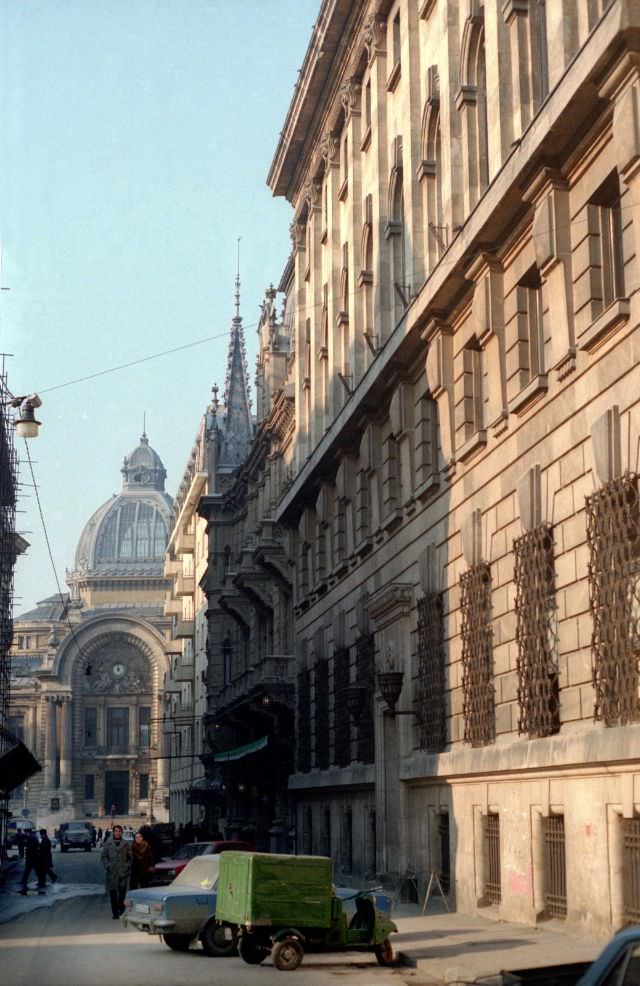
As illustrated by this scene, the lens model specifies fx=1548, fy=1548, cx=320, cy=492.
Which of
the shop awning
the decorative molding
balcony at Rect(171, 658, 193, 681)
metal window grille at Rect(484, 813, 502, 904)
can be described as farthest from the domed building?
metal window grille at Rect(484, 813, 502, 904)

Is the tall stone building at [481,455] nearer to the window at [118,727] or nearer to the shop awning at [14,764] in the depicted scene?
the shop awning at [14,764]

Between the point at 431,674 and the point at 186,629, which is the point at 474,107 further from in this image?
the point at 186,629

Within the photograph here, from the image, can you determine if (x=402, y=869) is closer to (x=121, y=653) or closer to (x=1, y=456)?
(x=1, y=456)

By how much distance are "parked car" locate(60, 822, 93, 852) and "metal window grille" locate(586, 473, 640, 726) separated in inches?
2730

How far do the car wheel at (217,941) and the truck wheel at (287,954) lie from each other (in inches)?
92.4

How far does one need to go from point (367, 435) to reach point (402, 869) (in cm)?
962

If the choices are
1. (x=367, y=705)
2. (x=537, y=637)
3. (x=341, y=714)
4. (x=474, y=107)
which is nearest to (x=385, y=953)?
(x=537, y=637)

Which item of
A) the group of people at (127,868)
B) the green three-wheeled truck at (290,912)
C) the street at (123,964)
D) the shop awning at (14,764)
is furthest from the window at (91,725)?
the green three-wheeled truck at (290,912)

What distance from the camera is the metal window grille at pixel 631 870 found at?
17719 millimetres

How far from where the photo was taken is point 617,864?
18.2 m

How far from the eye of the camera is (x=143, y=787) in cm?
13950

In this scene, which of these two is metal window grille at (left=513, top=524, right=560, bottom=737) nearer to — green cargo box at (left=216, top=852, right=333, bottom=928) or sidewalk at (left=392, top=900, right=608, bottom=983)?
sidewalk at (left=392, top=900, right=608, bottom=983)

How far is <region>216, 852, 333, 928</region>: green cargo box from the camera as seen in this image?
718 inches

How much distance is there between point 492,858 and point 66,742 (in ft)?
387
